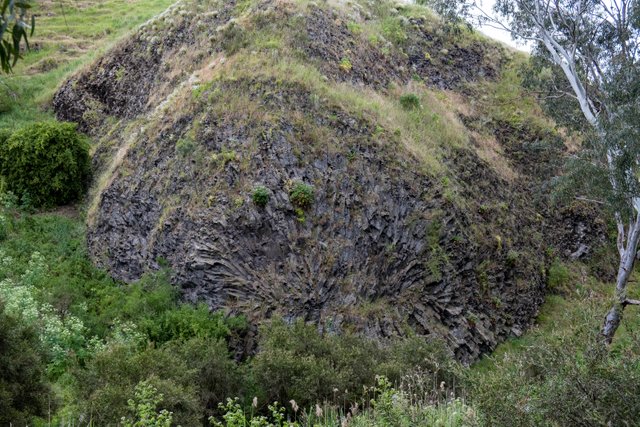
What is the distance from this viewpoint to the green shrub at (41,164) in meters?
22.6

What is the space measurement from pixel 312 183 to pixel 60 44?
26754 millimetres

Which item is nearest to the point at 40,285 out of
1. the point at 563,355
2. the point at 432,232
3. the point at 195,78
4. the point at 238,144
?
the point at 238,144

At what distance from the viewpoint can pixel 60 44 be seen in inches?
1460

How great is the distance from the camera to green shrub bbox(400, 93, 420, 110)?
24.0 metres

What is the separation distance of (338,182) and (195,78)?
755 cm

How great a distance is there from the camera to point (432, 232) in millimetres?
19016

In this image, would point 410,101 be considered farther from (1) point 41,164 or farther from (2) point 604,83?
(1) point 41,164

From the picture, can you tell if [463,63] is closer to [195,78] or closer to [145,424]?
[195,78]

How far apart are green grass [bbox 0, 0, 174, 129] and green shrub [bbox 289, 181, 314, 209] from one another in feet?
49.2

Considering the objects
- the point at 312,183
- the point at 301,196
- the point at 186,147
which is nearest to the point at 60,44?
the point at 186,147

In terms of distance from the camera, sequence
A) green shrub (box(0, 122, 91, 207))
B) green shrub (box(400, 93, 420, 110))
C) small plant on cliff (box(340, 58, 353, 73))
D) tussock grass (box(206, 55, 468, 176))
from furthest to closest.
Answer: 1. green shrub (box(400, 93, 420, 110))
2. small plant on cliff (box(340, 58, 353, 73))
3. green shrub (box(0, 122, 91, 207))
4. tussock grass (box(206, 55, 468, 176))

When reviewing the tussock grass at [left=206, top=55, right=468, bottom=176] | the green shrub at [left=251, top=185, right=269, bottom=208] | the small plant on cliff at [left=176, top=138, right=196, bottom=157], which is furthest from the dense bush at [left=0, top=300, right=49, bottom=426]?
the tussock grass at [left=206, top=55, right=468, bottom=176]

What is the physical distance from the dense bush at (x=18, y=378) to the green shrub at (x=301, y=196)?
8.75m

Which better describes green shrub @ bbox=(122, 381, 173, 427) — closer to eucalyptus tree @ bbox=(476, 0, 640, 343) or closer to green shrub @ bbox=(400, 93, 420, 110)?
eucalyptus tree @ bbox=(476, 0, 640, 343)
